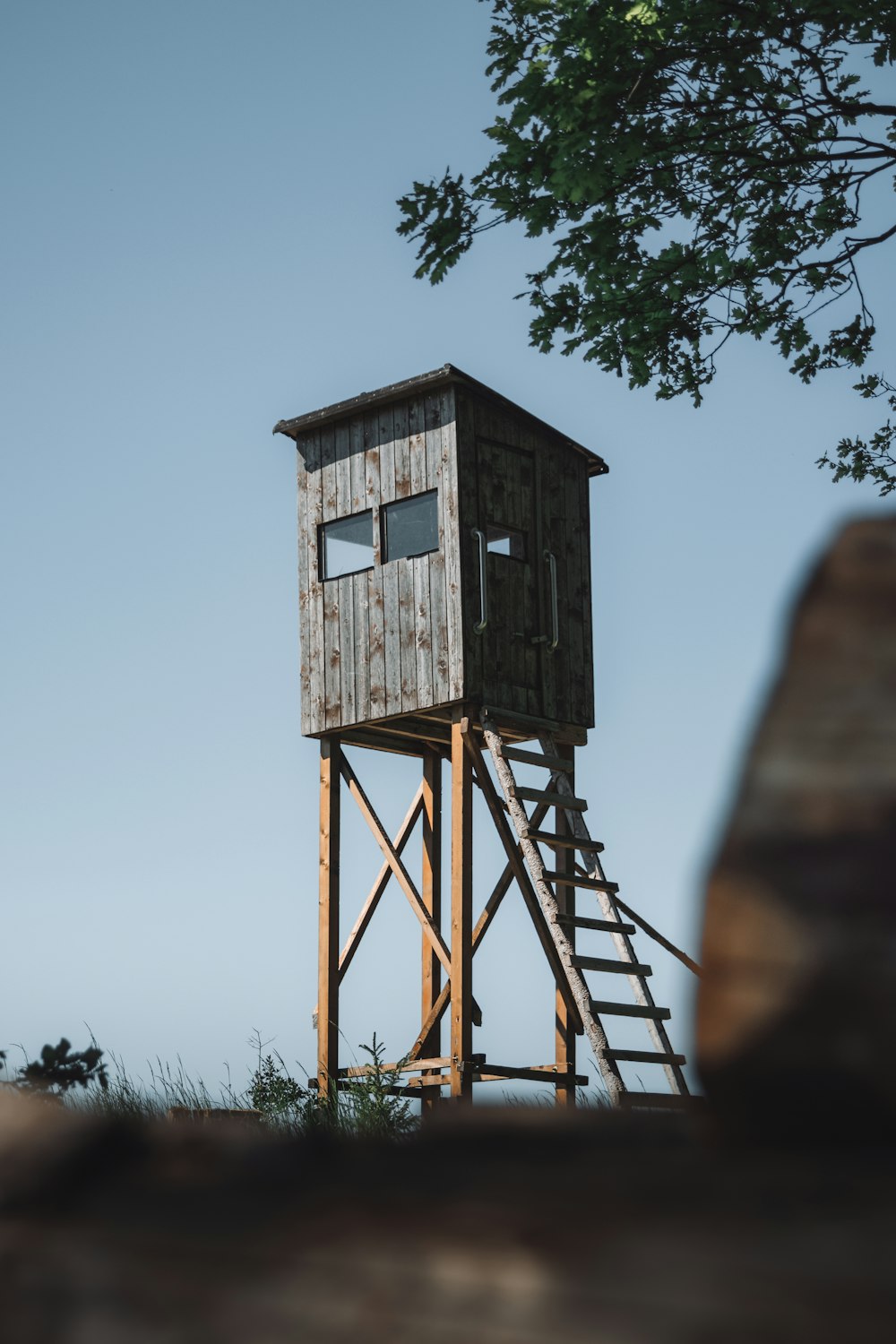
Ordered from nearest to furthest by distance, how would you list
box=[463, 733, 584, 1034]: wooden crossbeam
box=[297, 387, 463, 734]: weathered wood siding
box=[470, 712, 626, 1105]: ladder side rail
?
box=[470, 712, 626, 1105]: ladder side rail
box=[463, 733, 584, 1034]: wooden crossbeam
box=[297, 387, 463, 734]: weathered wood siding

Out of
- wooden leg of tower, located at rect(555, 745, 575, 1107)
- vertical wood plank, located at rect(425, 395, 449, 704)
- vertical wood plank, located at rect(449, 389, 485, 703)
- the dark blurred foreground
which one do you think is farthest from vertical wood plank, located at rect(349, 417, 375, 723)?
the dark blurred foreground

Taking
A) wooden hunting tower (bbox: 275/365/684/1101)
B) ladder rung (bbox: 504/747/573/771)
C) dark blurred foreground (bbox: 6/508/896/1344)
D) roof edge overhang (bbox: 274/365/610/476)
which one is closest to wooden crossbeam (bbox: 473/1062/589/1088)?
wooden hunting tower (bbox: 275/365/684/1101)

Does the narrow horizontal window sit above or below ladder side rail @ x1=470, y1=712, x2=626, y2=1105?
above

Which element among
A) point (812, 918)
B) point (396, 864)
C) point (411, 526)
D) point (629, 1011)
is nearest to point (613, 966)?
point (629, 1011)

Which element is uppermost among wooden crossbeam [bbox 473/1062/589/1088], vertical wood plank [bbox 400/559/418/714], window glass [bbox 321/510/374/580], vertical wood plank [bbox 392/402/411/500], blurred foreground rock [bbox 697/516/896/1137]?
vertical wood plank [bbox 392/402/411/500]

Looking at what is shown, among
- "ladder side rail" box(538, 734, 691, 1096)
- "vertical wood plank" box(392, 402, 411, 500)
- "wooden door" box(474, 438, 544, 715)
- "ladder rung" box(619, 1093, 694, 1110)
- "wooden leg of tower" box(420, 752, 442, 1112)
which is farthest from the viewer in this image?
"wooden leg of tower" box(420, 752, 442, 1112)

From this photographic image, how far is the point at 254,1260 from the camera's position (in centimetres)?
141

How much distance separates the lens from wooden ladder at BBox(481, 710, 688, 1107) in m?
11.2

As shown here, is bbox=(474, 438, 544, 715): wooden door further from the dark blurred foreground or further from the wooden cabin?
the dark blurred foreground

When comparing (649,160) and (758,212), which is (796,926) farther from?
(758,212)

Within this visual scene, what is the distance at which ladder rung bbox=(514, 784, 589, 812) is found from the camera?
12499 millimetres

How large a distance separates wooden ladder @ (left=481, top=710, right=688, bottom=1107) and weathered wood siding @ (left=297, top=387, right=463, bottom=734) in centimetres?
81

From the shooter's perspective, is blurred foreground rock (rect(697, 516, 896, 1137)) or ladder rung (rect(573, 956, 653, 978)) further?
ladder rung (rect(573, 956, 653, 978))

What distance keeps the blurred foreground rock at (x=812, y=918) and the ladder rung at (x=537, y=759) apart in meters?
10.9
